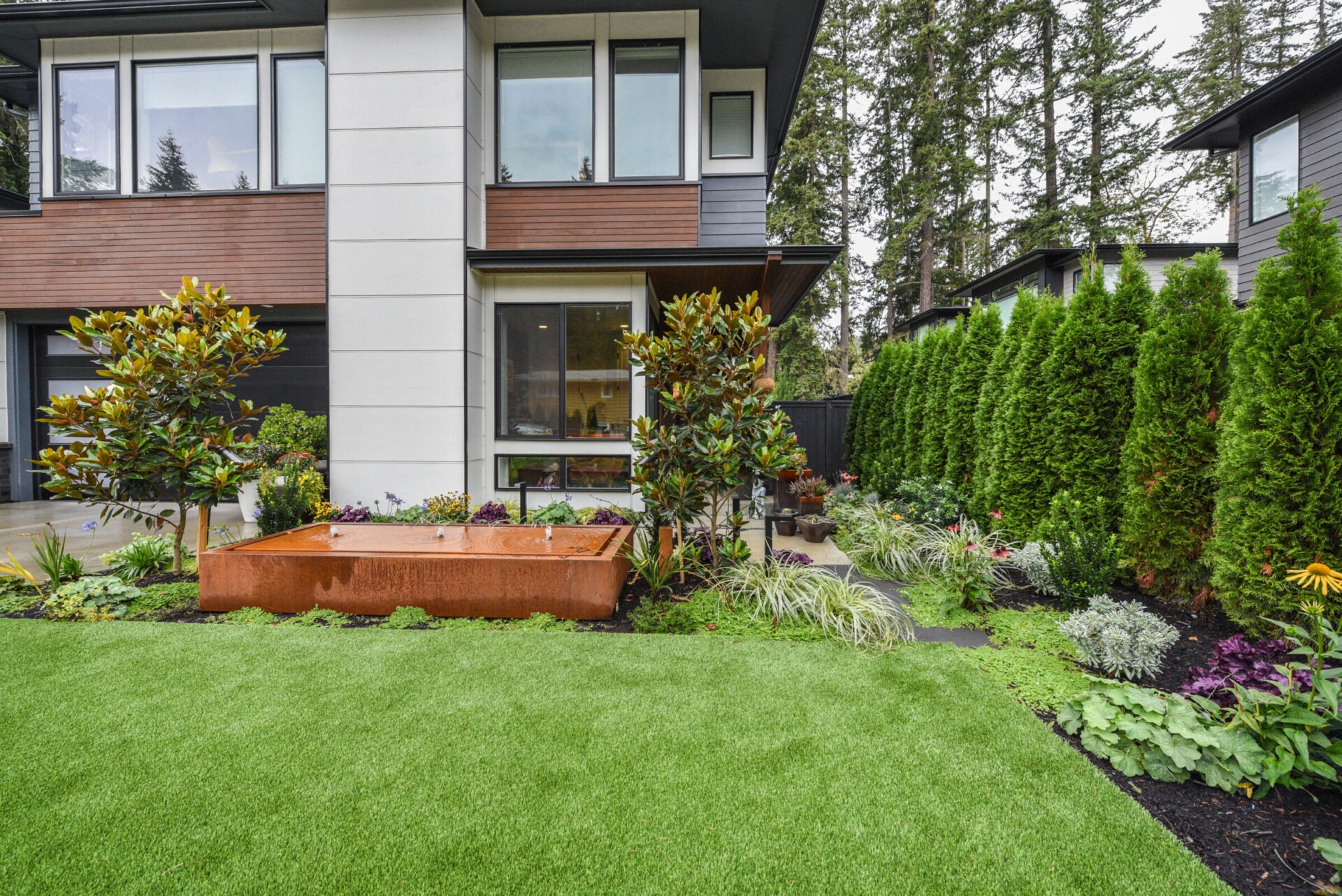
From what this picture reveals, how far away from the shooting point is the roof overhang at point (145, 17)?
6.25 metres

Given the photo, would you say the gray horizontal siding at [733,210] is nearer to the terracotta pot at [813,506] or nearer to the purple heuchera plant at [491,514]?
the terracotta pot at [813,506]

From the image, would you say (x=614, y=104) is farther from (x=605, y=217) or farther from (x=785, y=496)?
(x=785, y=496)

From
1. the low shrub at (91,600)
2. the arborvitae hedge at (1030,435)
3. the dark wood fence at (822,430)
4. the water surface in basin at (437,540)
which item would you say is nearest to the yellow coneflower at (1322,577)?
the arborvitae hedge at (1030,435)

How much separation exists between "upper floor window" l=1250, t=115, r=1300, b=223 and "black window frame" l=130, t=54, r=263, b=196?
14.7 metres

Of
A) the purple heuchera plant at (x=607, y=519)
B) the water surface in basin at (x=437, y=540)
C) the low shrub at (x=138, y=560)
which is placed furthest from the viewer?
the purple heuchera plant at (x=607, y=519)

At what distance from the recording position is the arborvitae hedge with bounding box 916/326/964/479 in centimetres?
621

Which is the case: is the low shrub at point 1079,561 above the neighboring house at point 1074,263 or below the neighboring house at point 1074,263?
below

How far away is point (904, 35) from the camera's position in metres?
16.1

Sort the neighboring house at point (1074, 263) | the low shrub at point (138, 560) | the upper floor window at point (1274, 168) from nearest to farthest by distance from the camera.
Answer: the low shrub at point (138, 560), the upper floor window at point (1274, 168), the neighboring house at point (1074, 263)

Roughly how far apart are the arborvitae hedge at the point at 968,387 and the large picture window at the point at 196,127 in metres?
9.10

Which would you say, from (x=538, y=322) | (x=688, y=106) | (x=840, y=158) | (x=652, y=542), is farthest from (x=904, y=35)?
(x=652, y=542)

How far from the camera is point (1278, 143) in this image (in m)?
8.45

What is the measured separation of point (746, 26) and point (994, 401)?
558 centimetres

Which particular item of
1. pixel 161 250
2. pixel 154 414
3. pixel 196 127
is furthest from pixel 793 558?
pixel 196 127
